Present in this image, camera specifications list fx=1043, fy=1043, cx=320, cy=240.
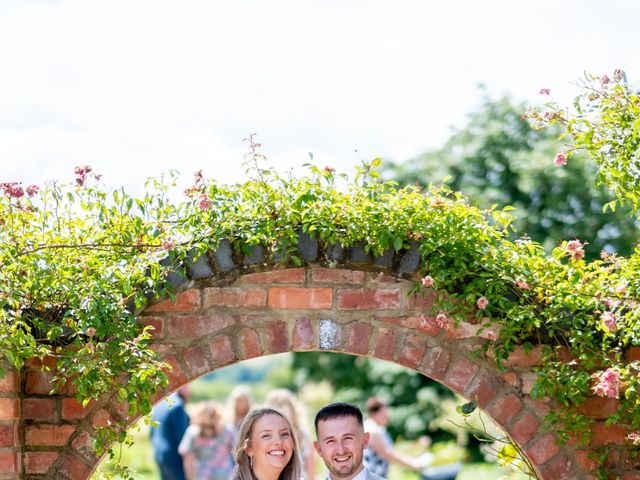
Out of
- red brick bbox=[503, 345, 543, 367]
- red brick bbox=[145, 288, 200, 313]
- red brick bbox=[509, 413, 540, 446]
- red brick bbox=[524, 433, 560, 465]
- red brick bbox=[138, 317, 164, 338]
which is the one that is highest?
red brick bbox=[145, 288, 200, 313]

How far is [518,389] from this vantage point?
457 cm

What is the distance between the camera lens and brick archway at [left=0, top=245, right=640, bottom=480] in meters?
4.55

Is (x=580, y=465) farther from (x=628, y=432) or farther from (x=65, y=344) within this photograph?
(x=65, y=344)

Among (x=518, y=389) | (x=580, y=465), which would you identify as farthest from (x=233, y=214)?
(x=580, y=465)

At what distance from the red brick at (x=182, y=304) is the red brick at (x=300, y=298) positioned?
329mm

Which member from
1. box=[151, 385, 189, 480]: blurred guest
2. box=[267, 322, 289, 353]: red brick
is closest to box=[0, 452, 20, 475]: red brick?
box=[267, 322, 289, 353]: red brick

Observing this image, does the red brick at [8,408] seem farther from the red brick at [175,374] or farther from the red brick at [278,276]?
the red brick at [278,276]

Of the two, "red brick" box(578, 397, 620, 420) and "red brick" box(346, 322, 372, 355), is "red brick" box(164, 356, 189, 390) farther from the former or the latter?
"red brick" box(578, 397, 620, 420)

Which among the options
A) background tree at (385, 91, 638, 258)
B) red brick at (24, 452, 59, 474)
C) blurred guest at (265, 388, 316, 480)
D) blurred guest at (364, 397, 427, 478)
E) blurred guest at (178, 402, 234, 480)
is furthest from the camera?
background tree at (385, 91, 638, 258)

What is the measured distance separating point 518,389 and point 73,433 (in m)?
1.94

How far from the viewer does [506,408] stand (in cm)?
457

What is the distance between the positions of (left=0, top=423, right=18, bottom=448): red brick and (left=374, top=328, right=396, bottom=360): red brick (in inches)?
62.1

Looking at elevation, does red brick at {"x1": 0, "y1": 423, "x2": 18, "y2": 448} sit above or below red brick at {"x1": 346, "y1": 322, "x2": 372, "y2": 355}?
below

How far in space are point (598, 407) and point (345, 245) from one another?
1324 millimetres
